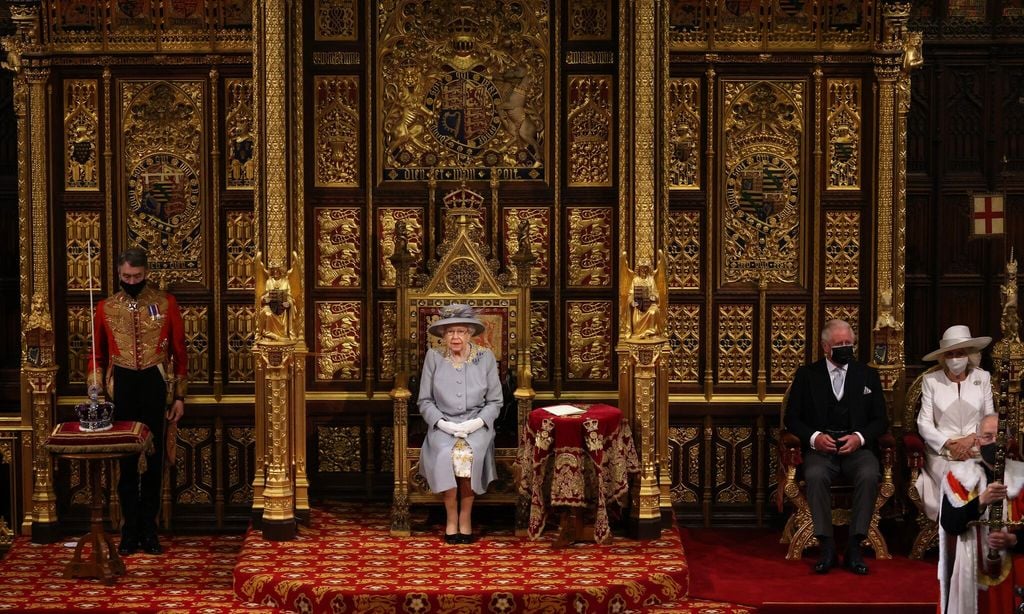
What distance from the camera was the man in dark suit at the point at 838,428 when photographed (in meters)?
9.92

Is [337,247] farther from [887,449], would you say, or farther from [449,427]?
[887,449]

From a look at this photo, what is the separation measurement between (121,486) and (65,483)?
96 cm

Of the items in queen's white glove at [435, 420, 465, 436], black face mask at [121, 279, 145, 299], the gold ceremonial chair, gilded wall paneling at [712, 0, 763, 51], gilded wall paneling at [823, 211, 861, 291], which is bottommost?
the gold ceremonial chair

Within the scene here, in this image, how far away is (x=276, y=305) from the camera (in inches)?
396

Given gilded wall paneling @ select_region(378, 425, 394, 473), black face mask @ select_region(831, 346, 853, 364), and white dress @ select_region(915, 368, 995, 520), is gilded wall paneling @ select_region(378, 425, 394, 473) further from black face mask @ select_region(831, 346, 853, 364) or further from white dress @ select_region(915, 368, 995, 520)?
white dress @ select_region(915, 368, 995, 520)

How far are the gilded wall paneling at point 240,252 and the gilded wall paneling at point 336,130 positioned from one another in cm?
58

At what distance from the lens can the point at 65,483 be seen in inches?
439

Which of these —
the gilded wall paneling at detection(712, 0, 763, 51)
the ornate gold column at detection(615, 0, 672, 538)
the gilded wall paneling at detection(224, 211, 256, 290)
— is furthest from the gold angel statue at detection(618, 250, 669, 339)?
the gilded wall paneling at detection(224, 211, 256, 290)

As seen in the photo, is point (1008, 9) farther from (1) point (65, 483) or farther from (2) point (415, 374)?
(1) point (65, 483)

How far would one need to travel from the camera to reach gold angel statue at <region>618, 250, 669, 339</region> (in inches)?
401

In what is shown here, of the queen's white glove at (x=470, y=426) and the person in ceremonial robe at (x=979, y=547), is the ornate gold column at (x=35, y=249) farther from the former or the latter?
the person in ceremonial robe at (x=979, y=547)

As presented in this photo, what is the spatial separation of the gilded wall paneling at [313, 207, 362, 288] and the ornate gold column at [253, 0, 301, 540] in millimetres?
786

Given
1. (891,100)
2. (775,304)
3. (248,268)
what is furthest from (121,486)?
(891,100)

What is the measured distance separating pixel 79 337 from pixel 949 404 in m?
5.80
